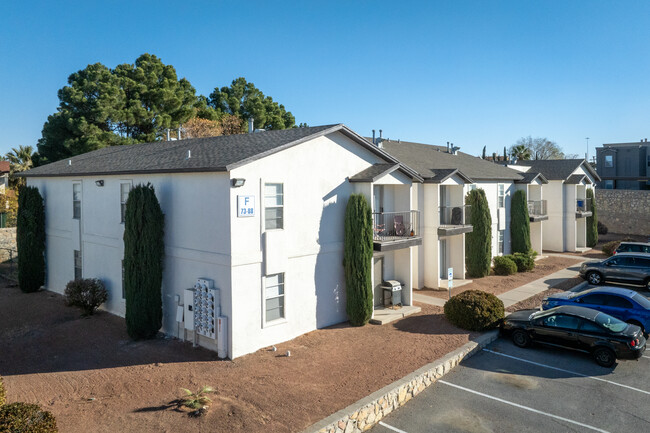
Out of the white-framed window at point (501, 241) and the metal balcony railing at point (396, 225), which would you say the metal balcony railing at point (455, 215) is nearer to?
the metal balcony railing at point (396, 225)

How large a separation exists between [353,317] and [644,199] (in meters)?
37.7

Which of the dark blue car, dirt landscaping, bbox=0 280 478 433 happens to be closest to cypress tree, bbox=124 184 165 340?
dirt landscaping, bbox=0 280 478 433

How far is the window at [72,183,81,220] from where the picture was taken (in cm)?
1967

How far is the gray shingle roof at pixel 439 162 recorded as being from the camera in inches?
968

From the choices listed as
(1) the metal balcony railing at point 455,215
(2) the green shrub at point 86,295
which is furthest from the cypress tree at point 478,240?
(2) the green shrub at point 86,295

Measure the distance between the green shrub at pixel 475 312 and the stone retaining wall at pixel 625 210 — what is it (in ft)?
112

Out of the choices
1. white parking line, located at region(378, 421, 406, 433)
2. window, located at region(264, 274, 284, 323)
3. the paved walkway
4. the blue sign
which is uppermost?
the blue sign

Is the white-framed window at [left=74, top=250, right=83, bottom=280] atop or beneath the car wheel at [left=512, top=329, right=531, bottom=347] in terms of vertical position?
atop

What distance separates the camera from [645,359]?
13242 millimetres

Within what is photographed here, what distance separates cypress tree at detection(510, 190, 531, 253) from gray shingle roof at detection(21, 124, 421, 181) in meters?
13.4

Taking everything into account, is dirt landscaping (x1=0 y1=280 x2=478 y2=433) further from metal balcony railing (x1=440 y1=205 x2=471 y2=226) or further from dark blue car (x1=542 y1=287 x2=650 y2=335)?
metal balcony railing (x1=440 y1=205 x2=471 y2=226)

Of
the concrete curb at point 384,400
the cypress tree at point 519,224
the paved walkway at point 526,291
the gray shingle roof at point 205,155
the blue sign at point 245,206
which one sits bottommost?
the concrete curb at point 384,400

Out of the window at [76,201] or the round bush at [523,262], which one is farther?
the round bush at [523,262]

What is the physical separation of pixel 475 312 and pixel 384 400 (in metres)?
6.08
